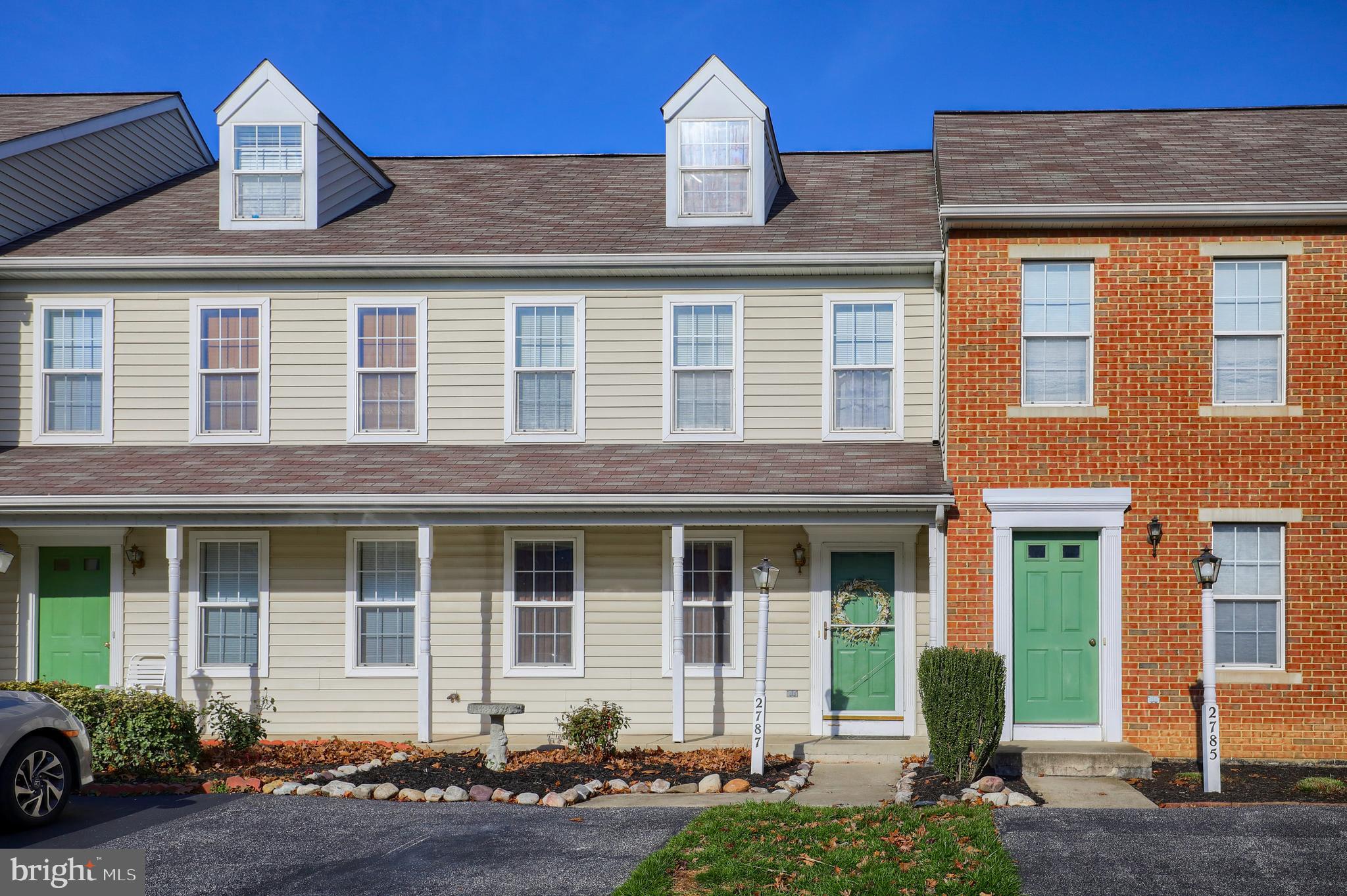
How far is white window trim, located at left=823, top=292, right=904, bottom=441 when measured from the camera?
14.1 meters

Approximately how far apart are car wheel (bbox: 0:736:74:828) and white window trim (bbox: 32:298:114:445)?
20.5 ft

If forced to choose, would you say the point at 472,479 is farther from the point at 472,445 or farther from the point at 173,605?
the point at 173,605

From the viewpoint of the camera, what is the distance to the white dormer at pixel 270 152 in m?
15.7

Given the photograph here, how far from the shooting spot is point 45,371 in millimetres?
14781

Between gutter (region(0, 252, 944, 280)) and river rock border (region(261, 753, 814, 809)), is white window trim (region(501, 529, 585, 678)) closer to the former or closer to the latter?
river rock border (region(261, 753, 814, 809))

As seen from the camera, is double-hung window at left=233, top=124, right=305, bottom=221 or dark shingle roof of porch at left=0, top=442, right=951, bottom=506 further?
double-hung window at left=233, top=124, right=305, bottom=221

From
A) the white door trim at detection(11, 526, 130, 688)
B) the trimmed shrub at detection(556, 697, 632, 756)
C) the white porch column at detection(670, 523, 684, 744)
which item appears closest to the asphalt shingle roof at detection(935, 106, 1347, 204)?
the white porch column at detection(670, 523, 684, 744)

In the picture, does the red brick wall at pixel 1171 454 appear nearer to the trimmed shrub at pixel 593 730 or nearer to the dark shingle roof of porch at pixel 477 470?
the dark shingle roof of porch at pixel 477 470

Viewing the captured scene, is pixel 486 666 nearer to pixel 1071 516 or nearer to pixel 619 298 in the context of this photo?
pixel 619 298

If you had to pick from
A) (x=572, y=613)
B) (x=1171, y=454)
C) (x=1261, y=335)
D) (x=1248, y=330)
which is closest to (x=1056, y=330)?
(x=1171, y=454)

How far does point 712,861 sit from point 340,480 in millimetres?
7185

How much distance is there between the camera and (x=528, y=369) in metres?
14.5

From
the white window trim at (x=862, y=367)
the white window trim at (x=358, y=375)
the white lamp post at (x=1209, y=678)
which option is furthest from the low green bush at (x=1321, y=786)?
the white window trim at (x=358, y=375)

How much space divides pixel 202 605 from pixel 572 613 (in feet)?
14.6
